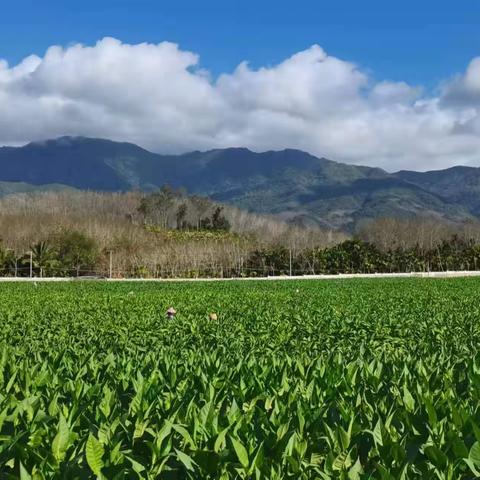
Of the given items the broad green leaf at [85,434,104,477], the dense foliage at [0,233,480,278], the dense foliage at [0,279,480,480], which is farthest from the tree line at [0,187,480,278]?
the broad green leaf at [85,434,104,477]

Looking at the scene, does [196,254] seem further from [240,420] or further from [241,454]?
[241,454]

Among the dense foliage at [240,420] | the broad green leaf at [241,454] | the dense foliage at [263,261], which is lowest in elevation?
the dense foliage at [263,261]

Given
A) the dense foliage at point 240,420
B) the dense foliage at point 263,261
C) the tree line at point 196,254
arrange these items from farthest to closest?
the tree line at point 196,254 < the dense foliage at point 263,261 < the dense foliage at point 240,420

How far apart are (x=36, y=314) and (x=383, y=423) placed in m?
14.2

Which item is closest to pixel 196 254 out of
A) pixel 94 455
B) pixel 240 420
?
pixel 240 420

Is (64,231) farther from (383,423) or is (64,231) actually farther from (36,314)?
(383,423)

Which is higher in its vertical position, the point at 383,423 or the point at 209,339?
the point at 383,423

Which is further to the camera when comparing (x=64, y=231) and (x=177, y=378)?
(x=64, y=231)

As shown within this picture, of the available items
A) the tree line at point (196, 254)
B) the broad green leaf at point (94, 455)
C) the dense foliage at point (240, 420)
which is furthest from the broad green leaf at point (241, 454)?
the tree line at point (196, 254)

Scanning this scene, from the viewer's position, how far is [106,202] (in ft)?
576

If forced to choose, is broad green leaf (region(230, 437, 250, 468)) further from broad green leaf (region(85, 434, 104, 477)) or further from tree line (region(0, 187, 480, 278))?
tree line (region(0, 187, 480, 278))

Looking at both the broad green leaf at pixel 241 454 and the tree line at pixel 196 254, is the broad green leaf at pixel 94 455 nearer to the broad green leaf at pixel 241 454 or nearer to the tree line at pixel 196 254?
the broad green leaf at pixel 241 454

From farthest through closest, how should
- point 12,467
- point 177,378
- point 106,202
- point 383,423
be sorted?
point 106,202 < point 177,378 < point 383,423 < point 12,467

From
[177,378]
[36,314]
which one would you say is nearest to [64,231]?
[36,314]
